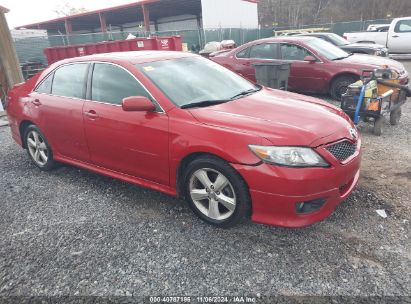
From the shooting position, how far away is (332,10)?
40.5 meters

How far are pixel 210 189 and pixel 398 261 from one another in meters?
1.60

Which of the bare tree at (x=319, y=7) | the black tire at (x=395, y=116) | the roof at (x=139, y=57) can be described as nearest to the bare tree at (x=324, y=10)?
the bare tree at (x=319, y=7)

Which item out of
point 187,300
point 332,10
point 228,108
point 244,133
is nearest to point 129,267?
point 187,300

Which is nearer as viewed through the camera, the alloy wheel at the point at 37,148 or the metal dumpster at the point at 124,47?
the alloy wheel at the point at 37,148

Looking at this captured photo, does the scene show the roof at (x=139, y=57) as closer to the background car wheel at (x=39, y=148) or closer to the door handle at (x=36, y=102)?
the door handle at (x=36, y=102)

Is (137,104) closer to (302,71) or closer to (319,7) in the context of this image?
(302,71)

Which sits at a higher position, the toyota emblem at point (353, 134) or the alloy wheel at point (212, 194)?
the toyota emblem at point (353, 134)

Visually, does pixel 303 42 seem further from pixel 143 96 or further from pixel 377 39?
pixel 377 39

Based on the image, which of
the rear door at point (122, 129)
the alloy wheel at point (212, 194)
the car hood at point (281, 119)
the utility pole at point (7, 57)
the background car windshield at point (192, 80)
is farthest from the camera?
the utility pole at point (7, 57)

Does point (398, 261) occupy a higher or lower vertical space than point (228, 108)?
lower

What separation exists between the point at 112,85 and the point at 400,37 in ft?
51.3

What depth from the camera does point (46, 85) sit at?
427cm

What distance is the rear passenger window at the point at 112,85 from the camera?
333cm

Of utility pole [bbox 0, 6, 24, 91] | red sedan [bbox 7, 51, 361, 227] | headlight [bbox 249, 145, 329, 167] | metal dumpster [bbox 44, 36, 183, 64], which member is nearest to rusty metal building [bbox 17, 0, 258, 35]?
metal dumpster [bbox 44, 36, 183, 64]
